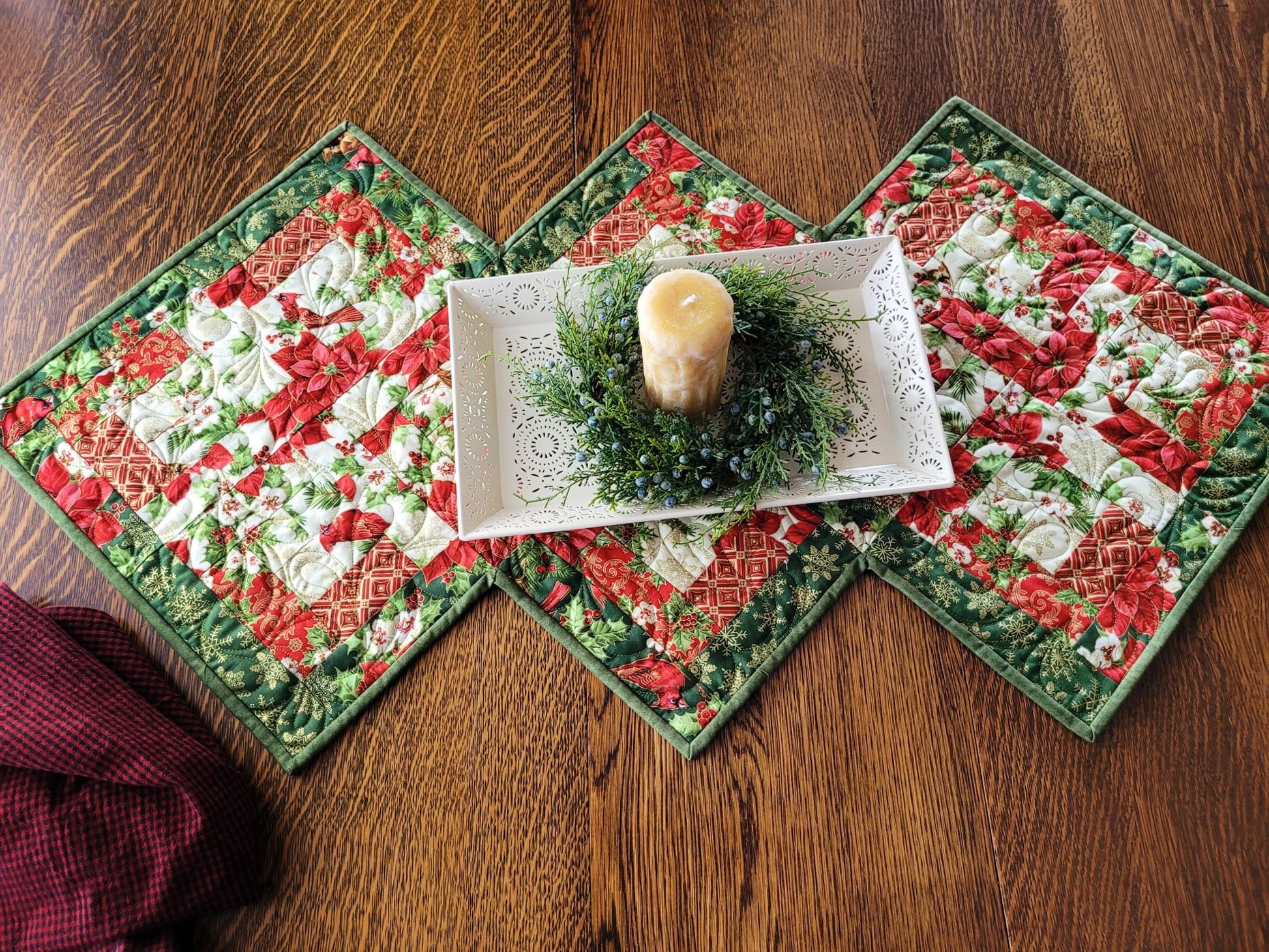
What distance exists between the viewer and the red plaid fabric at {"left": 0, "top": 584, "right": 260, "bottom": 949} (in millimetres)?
671

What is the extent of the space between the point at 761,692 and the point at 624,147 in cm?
66

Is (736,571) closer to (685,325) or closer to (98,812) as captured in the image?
(685,325)

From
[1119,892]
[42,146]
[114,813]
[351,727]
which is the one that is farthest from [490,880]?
[42,146]

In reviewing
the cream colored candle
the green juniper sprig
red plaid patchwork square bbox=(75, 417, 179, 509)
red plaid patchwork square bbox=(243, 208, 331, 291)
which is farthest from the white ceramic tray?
red plaid patchwork square bbox=(75, 417, 179, 509)

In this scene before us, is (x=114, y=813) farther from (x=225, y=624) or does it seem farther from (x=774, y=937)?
(x=774, y=937)

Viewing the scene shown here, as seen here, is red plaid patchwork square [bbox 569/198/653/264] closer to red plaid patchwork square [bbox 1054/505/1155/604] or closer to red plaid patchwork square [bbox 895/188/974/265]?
red plaid patchwork square [bbox 895/188/974/265]

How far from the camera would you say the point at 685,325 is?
63 centimetres

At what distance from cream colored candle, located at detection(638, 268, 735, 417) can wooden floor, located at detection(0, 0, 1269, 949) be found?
1.00ft

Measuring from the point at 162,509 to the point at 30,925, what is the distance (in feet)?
1.27

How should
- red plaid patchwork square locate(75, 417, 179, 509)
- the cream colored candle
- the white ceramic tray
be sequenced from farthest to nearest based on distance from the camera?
red plaid patchwork square locate(75, 417, 179, 509)
the white ceramic tray
the cream colored candle

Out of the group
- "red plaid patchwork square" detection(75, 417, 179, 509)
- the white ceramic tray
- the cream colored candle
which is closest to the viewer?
the cream colored candle

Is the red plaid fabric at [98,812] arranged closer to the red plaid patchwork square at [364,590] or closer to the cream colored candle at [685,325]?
the red plaid patchwork square at [364,590]

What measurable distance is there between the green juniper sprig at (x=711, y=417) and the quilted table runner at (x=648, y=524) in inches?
4.0

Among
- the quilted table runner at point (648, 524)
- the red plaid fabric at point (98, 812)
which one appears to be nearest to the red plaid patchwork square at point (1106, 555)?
the quilted table runner at point (648, 524)
